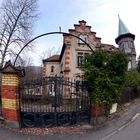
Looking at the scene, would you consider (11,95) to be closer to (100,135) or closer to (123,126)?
(100,135)

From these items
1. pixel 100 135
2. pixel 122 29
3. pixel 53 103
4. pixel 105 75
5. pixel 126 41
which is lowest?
pixel 100 135

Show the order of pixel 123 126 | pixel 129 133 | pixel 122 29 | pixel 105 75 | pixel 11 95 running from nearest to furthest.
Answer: pixel 129 133, pixel 11 95, pixel 123 126, pixel 105 75, pixel 122 29

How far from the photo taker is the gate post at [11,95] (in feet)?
35.7

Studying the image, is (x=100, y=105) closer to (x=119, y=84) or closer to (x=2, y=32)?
(x=119, y=84)

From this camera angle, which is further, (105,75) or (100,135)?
(105,75)

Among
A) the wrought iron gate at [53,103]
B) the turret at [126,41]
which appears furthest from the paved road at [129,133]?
the turret at [126,41]

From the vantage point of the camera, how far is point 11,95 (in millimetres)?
10992

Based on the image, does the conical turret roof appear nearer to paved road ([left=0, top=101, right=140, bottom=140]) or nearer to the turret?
the turret

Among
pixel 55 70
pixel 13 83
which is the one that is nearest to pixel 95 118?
pixel 13 83

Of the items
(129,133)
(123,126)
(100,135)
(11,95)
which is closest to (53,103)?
(11,95)

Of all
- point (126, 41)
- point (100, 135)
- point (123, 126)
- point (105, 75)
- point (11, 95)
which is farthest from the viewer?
point (126, 41)

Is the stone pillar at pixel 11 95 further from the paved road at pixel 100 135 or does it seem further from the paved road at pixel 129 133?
the paved road at pixel 129 133

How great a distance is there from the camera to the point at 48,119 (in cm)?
1134

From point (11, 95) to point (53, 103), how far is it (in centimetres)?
183
